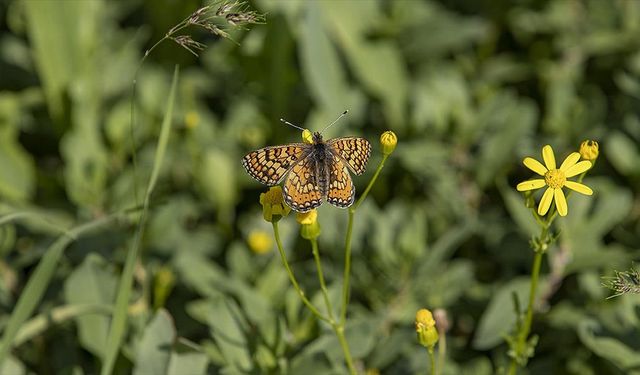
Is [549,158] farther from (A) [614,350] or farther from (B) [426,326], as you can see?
(A) [614,350]


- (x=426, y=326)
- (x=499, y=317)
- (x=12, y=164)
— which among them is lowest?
(x=499, y=317)

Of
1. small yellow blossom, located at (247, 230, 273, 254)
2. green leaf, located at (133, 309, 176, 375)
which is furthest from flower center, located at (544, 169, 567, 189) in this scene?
small yellow blossom, located at (247, 230, 273, 254)

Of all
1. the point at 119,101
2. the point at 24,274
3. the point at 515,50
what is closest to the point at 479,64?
the point at 515,50

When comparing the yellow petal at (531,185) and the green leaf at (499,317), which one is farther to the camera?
the green leaf at (499,317)

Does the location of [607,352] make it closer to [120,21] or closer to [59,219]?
[59,219]

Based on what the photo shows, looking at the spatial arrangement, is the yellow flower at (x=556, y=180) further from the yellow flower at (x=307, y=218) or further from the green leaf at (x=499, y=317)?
the green leaf at (x=499, y=317)

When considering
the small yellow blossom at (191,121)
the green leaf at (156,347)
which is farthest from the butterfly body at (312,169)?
the small yellow blossom at (191,121)

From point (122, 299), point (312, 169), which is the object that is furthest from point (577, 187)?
point (122, 299)
